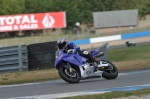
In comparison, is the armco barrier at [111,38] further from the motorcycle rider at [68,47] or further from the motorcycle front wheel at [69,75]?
the motorcycle front wheel at [69,75]

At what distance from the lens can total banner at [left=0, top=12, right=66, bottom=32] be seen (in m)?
58.7

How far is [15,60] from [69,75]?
30.9 feet

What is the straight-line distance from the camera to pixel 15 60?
21203mm

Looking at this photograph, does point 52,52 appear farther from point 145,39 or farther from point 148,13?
point 148,13

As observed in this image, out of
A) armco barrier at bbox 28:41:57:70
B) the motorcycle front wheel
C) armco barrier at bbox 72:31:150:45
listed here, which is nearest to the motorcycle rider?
the motorcycle front wheel

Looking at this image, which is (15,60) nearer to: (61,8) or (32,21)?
(32,21)

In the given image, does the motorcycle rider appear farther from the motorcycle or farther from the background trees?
the background trees

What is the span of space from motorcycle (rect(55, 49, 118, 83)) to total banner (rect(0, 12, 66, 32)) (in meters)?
46.3

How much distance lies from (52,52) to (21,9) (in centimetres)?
5372

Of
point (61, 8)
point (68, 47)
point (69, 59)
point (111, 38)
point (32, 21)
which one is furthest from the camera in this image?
point (61, 8)

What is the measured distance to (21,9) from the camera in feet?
243

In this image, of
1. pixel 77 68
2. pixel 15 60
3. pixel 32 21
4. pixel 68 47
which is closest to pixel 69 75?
pixel 77 68

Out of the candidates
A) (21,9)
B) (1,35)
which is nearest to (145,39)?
(1,35)

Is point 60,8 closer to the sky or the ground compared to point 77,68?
closer to the sky
